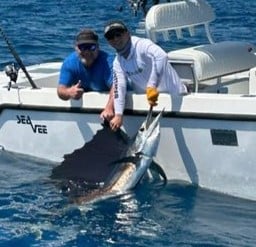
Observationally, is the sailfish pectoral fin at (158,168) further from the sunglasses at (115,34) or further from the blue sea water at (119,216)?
the sunglasses at (115,34)

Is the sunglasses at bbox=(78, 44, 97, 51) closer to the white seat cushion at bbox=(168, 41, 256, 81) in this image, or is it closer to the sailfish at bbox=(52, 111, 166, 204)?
the white seat cushion at bbox=(168, 41, 256, 81)

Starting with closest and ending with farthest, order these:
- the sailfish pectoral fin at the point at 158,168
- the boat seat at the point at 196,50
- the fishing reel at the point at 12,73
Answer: the sailfish pectoral fin at the point at 158,168 → the boat seat at the point at 196,50 → the fishing reel at the point at 12,73

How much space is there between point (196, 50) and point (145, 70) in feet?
2.41

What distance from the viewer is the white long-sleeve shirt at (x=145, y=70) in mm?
8102

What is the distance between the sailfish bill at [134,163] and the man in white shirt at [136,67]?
0.77 feet

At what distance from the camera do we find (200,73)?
27.9 feet

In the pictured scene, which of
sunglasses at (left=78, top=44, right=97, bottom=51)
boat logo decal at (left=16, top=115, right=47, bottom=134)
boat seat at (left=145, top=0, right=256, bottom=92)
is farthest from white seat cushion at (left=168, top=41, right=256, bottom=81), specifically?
boat logo decal at (left=16, top=115, right=47, bottom=134)

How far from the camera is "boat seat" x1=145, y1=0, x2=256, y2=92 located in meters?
8.55

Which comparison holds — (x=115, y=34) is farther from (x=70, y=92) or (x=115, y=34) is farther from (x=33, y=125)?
(x=33, y=125)

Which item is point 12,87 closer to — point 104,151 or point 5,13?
point 104,151

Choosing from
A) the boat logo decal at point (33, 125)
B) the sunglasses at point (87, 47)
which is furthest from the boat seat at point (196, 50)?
the boat logo decal at point (33, 125)

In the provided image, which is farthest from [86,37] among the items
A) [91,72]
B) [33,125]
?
[33,125]

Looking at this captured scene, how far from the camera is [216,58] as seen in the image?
874 centimetres

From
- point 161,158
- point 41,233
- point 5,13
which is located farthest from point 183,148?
point 5,13
